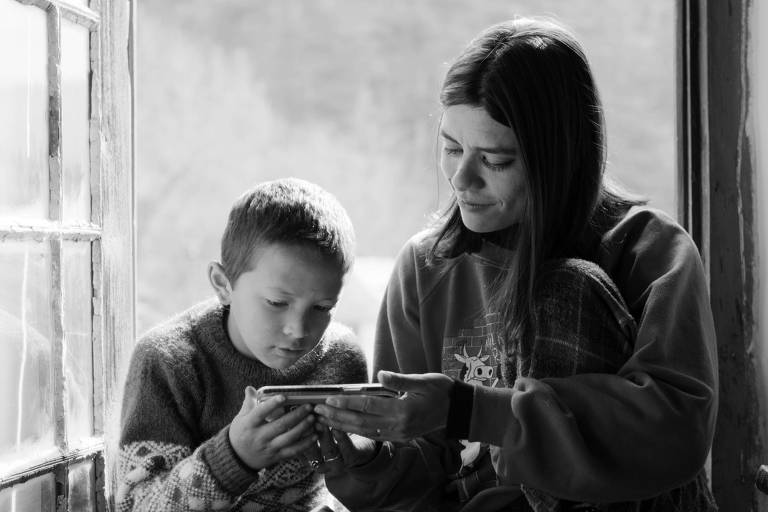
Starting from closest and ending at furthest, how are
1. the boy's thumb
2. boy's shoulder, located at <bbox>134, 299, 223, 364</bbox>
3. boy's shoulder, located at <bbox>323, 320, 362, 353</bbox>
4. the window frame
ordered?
1. the boy's thumb
2. boy's shoulder, located at <bbox>134, 299, 223, 364</bbox>
3. boy's shoulder, located at <bbox>323, 320, 362, 353</bbox>
4. the window frame

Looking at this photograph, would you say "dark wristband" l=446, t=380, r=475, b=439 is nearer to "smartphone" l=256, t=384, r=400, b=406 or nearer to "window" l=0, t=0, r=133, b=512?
"smartphone" l=256, t=384, r=400, b=406

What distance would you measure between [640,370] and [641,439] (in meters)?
0.11


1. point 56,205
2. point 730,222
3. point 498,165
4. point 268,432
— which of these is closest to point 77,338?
point 56,205

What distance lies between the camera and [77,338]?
5.83 ft

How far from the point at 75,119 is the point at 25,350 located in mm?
488

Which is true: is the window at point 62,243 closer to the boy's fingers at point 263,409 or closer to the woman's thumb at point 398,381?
the boy's fingers at point 263,409

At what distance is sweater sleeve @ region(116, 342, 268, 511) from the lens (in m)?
1.50

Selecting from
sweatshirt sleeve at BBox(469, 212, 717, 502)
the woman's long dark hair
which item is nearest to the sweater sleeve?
sweatshirt sleeve at BBox(469, 212, 717, 502)

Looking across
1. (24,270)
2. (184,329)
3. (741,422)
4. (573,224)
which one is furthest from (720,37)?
(24,270)

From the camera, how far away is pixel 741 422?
1.97 m

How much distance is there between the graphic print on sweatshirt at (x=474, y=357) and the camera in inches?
67.4

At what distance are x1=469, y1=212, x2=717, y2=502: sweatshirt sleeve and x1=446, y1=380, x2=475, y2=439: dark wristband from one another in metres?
0.01

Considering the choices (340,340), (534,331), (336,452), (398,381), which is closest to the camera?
(398,381)

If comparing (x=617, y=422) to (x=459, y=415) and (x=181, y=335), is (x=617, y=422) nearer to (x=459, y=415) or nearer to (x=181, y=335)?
(x=459, y=415)
